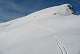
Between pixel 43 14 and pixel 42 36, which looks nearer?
pixel 42 36

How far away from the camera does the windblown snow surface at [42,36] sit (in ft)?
2.96

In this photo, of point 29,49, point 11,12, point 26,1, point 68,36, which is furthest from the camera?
point 26,1

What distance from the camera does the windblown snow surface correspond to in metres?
0.90

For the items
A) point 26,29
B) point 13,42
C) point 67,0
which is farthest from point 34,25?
point 67,0

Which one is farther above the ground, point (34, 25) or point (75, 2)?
point (34, 25)

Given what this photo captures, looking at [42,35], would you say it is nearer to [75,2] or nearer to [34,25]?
[34,25]

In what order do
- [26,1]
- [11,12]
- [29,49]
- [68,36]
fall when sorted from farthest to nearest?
[26,1] → [11,12] → [68,36] → [29,49]

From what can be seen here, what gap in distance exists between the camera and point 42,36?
3.26ft

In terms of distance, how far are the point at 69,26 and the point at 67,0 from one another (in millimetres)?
832

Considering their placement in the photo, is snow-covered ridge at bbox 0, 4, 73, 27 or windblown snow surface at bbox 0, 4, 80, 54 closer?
windblown snow surface at bbox 0, 4, 80, 54

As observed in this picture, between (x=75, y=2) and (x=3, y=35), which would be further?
(x=75, y=2)

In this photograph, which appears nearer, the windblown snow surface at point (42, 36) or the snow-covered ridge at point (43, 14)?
the windblown snow surface at point (42, 36)

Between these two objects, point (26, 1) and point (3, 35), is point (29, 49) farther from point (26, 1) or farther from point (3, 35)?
point (26, 1)

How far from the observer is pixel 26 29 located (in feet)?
3.41
